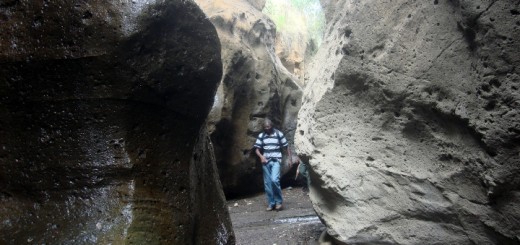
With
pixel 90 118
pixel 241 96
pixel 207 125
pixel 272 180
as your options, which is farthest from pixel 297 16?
pixel 90 118

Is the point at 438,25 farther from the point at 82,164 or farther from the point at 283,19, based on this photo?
the point at 283,19

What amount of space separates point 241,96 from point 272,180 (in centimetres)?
Result: 282

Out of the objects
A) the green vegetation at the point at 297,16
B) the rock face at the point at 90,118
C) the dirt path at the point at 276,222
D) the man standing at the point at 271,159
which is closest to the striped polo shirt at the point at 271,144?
the man standing at the point at 271,159

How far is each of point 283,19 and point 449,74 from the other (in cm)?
1733

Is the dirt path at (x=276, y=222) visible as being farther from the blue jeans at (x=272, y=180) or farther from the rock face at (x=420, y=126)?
the rock face at (x=420, y=126)

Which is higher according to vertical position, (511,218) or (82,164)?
(82,164)

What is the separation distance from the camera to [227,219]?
9.89 ft

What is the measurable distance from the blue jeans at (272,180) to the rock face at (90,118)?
5681 mm

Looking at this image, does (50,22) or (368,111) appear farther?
(368,111)

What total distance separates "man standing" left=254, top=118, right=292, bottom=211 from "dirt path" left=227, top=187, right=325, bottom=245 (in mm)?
295

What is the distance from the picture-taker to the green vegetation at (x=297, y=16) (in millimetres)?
19375

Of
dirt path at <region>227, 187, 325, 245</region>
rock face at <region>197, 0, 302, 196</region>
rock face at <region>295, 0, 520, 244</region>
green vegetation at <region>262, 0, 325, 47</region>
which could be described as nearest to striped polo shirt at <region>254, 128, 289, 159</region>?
dirt path at <region>227, 187, 325, 245</region>

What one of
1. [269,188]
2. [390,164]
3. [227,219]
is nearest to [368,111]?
[390,164]

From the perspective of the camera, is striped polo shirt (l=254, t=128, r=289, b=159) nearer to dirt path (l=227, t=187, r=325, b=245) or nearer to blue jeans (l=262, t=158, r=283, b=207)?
blue jeans (l=262, t=158, r=283, b=207)
